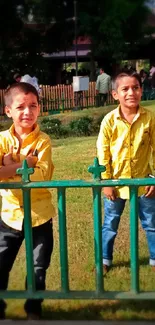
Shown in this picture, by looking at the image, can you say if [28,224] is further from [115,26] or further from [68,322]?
[115,26]

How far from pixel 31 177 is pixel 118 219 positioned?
890mm

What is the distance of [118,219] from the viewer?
10.8 ft

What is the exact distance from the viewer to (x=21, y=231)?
8.54 feet

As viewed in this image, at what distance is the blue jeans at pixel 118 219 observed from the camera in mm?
3201

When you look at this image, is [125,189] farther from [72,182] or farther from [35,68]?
[35,68]

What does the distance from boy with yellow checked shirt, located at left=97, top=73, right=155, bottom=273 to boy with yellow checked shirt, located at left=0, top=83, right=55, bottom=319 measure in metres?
0.59

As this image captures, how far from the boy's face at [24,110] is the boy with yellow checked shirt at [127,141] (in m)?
0.63

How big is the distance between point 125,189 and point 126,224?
4.20ft

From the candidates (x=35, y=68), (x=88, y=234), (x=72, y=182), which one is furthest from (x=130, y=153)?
(x=35, y=68)

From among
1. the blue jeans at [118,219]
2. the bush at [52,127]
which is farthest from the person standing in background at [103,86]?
the blue jeans at [118,219]

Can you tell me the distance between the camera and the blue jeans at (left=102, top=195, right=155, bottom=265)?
3.20m

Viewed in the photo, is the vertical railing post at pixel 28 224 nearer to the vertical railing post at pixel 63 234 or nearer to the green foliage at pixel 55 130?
the vertical railing post at pixel 63 234

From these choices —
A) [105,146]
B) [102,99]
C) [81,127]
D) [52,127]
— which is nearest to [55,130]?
[52,127]

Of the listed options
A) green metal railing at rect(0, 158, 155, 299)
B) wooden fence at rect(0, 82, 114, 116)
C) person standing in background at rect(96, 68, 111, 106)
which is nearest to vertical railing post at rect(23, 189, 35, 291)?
green metal railing at rect(0, 158, 155, 299)
